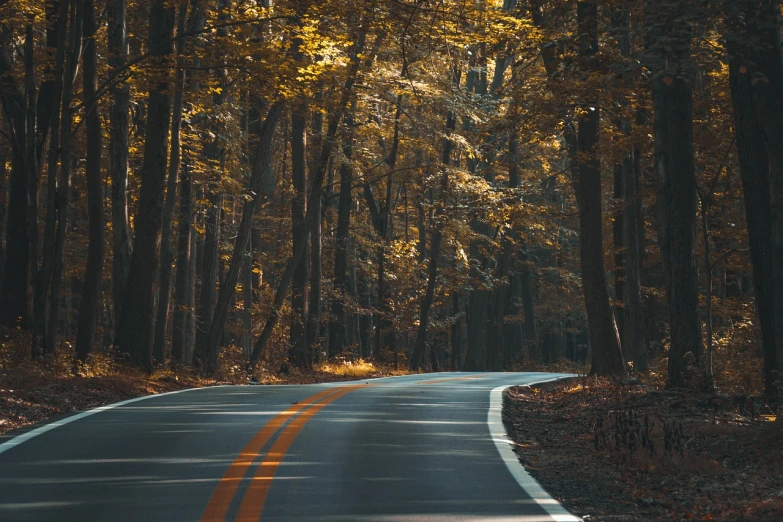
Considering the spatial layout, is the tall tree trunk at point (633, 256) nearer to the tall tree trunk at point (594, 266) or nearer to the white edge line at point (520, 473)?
the tall tree trunk at point (594, 266)

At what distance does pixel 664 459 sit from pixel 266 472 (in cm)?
442

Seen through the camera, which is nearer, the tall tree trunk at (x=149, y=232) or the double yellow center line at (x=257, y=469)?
the double yellow center line at (x=257, y=469)

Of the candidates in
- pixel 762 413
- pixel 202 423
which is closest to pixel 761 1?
pixel 762 413

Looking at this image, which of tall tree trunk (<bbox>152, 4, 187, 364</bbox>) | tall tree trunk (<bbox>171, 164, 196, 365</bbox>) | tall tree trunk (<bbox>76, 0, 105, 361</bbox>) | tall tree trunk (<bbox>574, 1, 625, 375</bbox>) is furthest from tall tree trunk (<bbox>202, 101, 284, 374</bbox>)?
tall tree trunk (<bbox>574, 1, 625, 375</bbox>)

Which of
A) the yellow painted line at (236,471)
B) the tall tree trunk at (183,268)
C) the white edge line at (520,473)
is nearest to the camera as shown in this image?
the yellow painted line at (236,471)

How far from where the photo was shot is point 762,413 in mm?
13070

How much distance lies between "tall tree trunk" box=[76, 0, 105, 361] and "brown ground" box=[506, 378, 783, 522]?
30.6ft

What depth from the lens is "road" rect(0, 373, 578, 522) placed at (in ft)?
23.0

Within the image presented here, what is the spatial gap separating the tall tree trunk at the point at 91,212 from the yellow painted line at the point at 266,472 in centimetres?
752

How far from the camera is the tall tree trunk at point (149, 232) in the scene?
19578mm

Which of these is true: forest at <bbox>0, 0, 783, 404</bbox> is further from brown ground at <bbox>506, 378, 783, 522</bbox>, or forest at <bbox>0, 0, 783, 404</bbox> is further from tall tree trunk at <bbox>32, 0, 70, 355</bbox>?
brown ground at <bbox>506, 378, 783, 522</bbox>

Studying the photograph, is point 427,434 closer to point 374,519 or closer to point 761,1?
point 374,519

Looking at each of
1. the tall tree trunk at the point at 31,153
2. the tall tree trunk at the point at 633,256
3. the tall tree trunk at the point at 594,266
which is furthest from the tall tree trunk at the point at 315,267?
the tall tree trunk at the point at 31,153

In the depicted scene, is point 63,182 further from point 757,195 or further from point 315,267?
point 315,267
